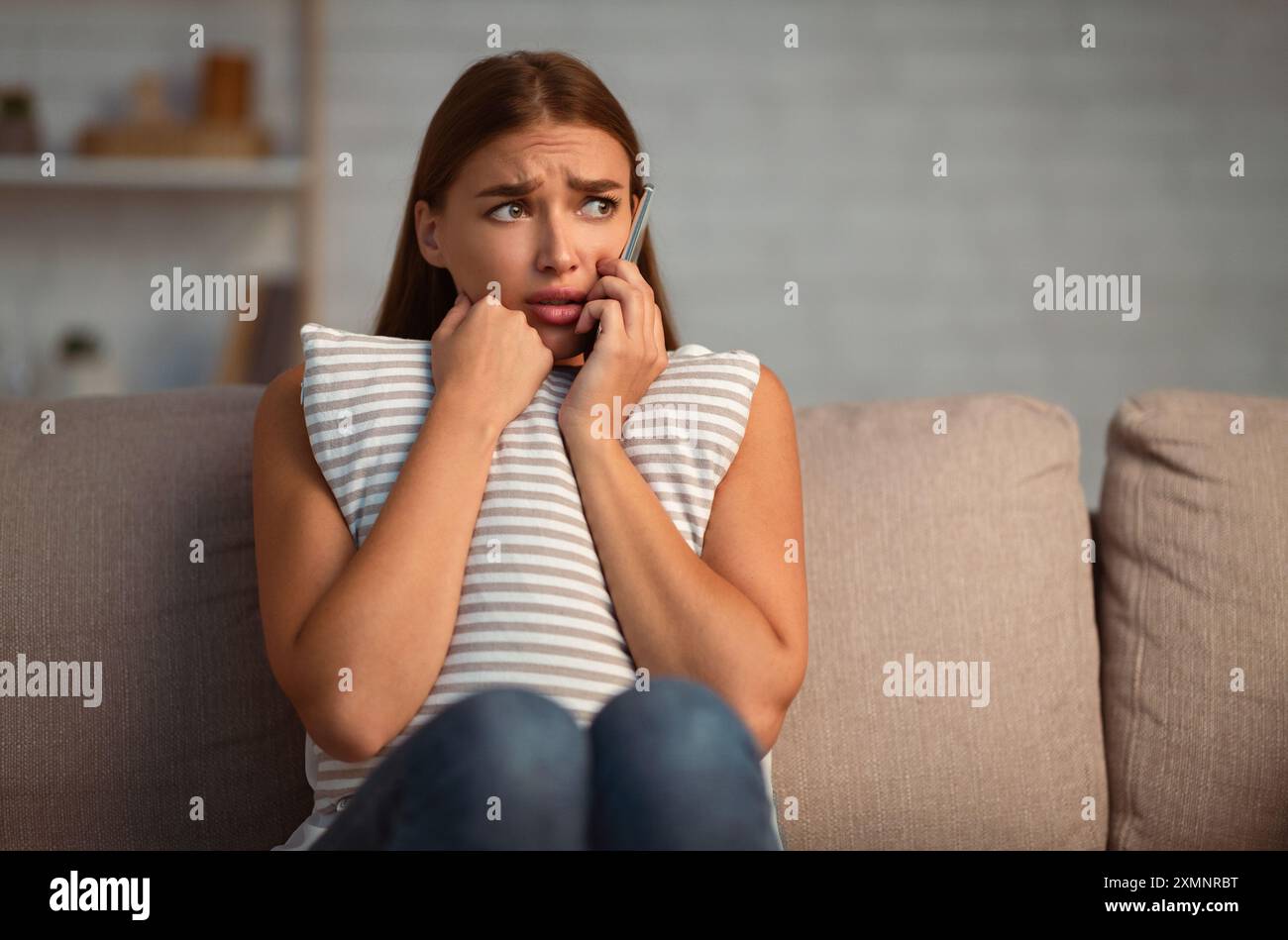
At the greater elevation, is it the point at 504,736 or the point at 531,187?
the point at 531,187

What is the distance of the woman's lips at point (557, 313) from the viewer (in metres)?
1.26

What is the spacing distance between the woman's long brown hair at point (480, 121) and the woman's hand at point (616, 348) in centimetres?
17

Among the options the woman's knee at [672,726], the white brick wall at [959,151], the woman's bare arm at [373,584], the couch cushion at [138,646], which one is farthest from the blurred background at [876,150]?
the woman's knee at [672,726]

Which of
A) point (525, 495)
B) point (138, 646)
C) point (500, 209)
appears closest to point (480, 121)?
point (500, 209)

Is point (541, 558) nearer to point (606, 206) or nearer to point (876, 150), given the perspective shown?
point (606, 206)

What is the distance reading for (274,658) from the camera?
1.08 meters

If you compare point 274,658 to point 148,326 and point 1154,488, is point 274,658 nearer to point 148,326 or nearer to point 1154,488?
point 1154,488

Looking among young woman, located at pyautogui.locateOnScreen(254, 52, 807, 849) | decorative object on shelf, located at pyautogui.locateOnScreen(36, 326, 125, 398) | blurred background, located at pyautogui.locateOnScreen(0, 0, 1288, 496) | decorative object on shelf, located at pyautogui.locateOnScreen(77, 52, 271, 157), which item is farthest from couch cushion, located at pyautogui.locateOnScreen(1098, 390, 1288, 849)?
decorative object on shelf, located at pyautogui.locateOnScreen(36, 326, 125, 398)

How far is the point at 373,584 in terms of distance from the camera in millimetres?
1027

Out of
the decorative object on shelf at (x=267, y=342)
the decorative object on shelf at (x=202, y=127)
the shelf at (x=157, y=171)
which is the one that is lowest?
the decorative object on shelf at (x=267, y=342)

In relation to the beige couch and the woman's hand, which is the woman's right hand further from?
the beige couch

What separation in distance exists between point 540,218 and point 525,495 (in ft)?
1.02

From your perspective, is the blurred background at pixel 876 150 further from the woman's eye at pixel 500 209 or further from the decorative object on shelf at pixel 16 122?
the woman's eye at pixel 500 209

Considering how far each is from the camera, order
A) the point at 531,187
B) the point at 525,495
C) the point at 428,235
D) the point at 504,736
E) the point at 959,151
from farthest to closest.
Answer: the point at 959,151 < the point at 428,235 < the point at 531,187 < the point at 525,495 < the point at 504,736
